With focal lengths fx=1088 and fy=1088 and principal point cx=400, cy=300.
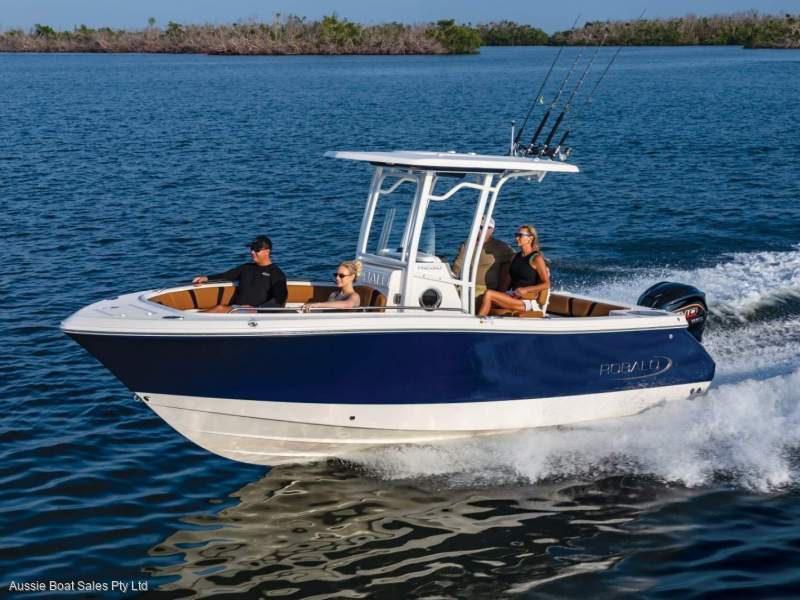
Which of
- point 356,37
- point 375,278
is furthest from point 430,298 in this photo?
point 356,37

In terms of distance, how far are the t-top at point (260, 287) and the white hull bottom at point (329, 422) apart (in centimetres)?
127

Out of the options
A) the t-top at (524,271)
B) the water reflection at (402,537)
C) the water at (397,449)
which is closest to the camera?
the water reflection at (402,537)

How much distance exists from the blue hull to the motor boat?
13mm

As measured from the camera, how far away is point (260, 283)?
10859 millimetres

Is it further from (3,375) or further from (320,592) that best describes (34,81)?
(320,592)

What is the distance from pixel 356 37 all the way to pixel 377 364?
9993cm

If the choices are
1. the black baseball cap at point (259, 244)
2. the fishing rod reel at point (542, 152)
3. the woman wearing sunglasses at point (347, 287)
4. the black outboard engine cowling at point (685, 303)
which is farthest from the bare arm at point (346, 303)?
the black outboard engine cowling at point (685, 303)

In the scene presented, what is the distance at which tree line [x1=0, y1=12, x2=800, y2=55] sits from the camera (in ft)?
349

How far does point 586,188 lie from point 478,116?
17918 mm

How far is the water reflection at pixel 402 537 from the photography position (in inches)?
354

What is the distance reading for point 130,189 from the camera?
2702 centimetres

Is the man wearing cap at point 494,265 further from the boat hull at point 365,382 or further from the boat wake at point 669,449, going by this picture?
the boat wake at point 669,449

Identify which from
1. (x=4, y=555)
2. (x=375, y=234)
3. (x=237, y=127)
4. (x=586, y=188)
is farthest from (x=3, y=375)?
(x=237, y=127)

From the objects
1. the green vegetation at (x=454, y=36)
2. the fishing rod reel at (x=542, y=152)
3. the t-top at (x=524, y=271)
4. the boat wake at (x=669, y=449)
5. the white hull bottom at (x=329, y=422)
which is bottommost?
the boat wake at (x=669, y=449)
